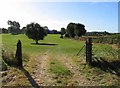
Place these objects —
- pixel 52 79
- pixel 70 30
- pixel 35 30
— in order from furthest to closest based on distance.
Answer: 1. pixel 70 30
2. pixel 35 30
3. pixel 52 79

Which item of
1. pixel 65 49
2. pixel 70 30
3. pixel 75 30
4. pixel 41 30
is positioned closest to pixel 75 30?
pixel 75 30

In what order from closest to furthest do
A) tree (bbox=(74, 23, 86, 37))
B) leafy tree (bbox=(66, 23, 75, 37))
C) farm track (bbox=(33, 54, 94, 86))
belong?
farm track (bbox=(33, 54, 94, 86)) < tree (bbox=(74, 23, 86, 37)) < leafy tree (bbox=(66, 23, 75, 37))

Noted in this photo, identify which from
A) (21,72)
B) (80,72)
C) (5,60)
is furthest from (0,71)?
(80,72)

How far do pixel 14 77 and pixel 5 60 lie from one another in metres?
5.69

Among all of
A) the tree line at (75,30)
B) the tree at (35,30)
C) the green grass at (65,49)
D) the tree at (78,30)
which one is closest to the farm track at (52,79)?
the green grass at (65,49)

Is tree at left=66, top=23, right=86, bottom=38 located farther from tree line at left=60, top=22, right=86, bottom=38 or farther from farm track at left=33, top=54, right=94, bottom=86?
farm track at left=33, top=54, right=94, bottom=86

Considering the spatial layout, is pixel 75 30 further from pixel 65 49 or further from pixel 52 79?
pixel 52 79

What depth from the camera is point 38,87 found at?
12.8 metres

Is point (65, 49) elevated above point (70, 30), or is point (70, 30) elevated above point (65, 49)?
point (65, 49)

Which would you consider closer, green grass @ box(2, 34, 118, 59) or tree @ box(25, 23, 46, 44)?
green grass @ box(2, 34, 118, 59)

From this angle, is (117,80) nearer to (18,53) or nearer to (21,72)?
(21,72)

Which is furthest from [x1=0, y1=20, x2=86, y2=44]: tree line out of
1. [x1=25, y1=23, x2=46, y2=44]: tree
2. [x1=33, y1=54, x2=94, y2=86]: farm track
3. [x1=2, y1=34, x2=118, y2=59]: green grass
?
[x1=33, y1=54, x2=94, y2=86]: farm track

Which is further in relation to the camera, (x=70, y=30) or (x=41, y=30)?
(x=70, y=30)

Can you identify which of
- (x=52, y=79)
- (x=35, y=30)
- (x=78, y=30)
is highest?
(x=35, y=30)
